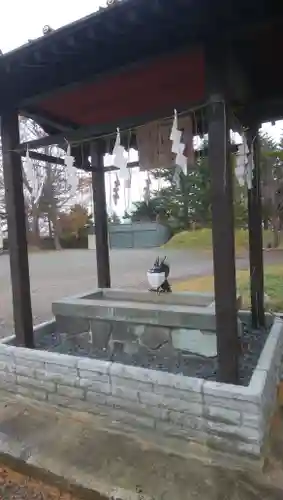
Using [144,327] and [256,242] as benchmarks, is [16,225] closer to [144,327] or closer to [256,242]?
[144,327]

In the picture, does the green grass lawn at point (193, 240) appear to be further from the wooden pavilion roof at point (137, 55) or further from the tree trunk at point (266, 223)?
the wooden pavilion roof at point (137, 55)

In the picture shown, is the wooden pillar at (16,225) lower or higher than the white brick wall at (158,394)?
higher

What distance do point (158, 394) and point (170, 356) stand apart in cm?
75

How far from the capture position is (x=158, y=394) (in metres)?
2.32

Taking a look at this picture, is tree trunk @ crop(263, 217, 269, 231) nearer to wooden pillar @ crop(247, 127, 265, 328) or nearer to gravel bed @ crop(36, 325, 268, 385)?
wooden pillar @ crop(247, 127, 265, 328)

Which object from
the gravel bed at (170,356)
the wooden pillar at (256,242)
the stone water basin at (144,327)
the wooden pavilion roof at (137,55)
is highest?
the wooden pavilion roof at (137,55)

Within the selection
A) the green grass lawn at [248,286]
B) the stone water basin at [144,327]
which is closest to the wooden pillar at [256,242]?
the stone water basin at [144,327]

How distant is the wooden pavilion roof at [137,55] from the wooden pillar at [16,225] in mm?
226

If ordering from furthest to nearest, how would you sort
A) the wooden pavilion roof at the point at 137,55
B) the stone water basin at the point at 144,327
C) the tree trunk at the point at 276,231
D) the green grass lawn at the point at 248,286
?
1. the tree trunk at the point at 276,231
2. the green grass lawn at the point at 248,286
3. the stone water basin at the point at 144,327
4. the wooden pavilion roof at the point at 137,55

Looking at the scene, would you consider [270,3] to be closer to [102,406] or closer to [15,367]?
[102,406]

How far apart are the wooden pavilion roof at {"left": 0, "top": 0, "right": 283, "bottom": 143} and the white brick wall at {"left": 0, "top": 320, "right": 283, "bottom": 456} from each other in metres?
1.88

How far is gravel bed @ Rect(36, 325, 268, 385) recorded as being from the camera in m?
2.74

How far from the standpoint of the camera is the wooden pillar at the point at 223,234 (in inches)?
85.7

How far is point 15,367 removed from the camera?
2.94m
